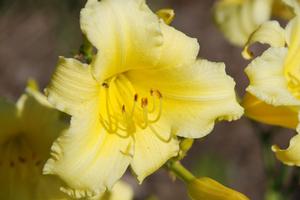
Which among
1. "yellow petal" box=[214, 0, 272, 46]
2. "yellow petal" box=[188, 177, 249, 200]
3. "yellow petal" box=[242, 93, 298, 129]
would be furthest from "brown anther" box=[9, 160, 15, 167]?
"yellow petal" box=[214, 0, 272, 46]

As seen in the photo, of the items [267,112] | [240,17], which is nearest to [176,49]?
[267,112]

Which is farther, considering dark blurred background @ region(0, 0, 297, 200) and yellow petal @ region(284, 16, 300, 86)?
dark blurred background @ region(0, 0, 297, 200)

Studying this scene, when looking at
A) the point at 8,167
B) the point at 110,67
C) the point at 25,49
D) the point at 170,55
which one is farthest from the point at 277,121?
the point at 25,49

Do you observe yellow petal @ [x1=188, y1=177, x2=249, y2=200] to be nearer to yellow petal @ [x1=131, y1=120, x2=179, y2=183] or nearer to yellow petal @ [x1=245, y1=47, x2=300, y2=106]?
yellow petal @ [x1=131, y1=120, x2=179, y2=183]

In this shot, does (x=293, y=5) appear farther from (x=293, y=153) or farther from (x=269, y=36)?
(x=293, y=153)

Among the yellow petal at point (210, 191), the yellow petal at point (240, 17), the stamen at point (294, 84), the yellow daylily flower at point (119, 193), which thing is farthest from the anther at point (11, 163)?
the yellow petal at point (240, 17)
